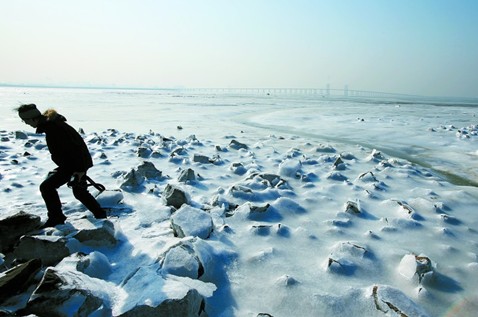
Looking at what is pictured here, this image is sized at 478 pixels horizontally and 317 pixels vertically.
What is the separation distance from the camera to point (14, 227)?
11.0 ft

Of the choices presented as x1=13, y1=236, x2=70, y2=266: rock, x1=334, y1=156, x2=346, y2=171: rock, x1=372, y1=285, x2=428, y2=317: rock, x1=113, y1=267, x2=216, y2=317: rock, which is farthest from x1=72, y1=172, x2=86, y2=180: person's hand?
x1=334, y1=156, x2=346, y2=171: rock

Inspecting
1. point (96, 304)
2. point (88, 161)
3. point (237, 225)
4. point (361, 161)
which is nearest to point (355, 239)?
point (237, 225)

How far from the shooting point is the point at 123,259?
3121 millimetres

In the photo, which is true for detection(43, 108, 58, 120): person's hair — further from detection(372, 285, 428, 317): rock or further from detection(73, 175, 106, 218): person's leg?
detection(372, 285, 428, 317): rock

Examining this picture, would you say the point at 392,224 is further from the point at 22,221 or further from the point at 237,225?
the point at 22,221

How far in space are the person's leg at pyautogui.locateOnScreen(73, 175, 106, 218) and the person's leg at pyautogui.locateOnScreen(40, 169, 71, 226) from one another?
0.18m

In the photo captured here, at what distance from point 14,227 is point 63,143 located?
1.04m

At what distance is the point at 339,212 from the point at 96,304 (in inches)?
126

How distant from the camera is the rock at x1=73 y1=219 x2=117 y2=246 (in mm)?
3268

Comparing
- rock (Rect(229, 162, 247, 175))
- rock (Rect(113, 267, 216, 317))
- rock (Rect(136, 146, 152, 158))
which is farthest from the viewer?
rock (Rect(136, 146, 152, 158))

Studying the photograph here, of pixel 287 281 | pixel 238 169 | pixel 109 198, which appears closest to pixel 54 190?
pixel 109 198

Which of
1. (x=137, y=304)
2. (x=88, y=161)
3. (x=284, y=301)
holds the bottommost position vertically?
(x=284, y=301)

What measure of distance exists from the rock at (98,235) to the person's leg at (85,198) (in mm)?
542

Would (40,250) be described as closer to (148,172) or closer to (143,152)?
(148,172)
